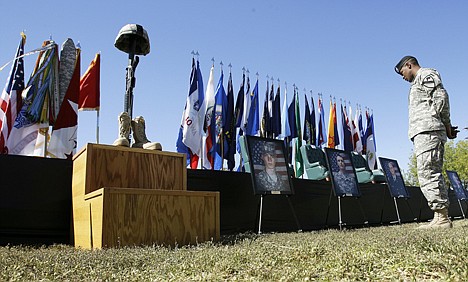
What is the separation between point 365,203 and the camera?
7410 mm

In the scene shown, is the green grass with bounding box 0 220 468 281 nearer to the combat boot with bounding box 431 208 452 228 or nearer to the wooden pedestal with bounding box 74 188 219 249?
the wooden pedestal with bounding box 74 188 219 249

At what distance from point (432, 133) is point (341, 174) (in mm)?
2189

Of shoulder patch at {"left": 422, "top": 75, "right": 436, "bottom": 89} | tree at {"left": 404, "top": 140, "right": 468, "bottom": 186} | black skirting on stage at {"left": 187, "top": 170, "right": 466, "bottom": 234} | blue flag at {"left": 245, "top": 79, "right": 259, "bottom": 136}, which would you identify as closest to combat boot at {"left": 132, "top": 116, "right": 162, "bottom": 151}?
black skirting on stage at {"left": 187, "top": 170, "right": 466, "bottom": 234}

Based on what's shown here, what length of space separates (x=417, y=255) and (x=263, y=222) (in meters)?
3.56

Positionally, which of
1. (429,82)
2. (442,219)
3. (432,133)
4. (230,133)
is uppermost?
(230,133)

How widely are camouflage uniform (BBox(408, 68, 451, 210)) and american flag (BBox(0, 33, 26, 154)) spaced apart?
22.6 feet

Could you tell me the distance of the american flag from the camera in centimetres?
730

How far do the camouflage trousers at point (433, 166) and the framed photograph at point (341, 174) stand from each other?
1819 mm

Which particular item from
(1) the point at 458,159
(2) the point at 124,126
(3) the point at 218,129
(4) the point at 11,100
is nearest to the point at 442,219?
(2) the point at 124,126

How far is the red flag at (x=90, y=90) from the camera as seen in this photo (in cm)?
893

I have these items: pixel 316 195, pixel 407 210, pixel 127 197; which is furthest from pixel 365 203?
pixel 127 197

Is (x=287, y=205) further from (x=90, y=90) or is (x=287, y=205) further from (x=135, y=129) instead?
(x=90, y=90)

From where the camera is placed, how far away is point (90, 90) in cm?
898

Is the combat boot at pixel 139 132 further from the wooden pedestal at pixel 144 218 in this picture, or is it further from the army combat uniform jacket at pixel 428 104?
the army combat uniform jacket at pixel 428 104
